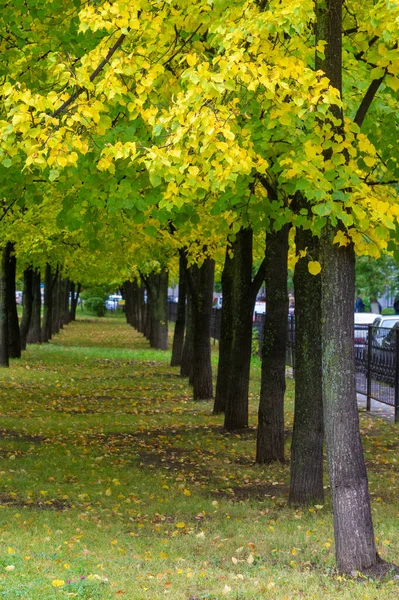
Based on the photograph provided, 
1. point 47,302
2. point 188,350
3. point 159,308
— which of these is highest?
point 47,302

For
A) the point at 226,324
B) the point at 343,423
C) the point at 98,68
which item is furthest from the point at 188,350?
the point at 343,423

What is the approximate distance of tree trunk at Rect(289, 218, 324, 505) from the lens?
31.1 ft

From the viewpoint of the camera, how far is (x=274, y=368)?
11969 mm

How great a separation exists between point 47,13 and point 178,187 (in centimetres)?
444

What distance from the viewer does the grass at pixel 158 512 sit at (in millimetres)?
6539

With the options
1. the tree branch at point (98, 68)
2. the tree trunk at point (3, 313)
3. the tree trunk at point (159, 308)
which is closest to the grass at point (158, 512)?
the tree branch at point (98, 68)

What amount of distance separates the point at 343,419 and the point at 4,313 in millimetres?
20005

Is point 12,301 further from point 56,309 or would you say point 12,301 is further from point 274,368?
point 56,309

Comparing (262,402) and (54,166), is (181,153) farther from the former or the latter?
(262,402)

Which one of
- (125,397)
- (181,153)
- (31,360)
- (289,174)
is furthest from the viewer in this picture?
(31,360)

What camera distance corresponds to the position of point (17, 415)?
55.5 ft

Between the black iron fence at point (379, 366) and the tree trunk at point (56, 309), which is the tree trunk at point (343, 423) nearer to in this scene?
the black iron fence at point (379, 366)

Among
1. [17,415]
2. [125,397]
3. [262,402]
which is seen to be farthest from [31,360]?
[262,402]

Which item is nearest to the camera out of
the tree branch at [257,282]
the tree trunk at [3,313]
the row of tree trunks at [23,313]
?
the tree branch at [257,282]
